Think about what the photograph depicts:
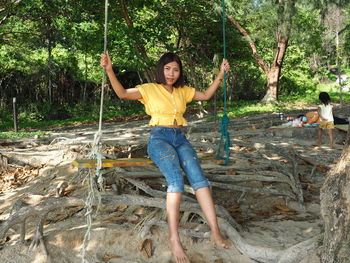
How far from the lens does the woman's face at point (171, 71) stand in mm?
3070

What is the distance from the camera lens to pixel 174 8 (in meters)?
12.1

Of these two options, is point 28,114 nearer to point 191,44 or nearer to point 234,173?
point 191,44

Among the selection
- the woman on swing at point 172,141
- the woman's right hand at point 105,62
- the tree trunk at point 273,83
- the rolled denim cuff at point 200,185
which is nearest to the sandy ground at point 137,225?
the woman on swing at point 172,141

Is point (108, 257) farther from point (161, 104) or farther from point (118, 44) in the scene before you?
point (118, 44)

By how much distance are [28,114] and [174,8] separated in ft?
24.7

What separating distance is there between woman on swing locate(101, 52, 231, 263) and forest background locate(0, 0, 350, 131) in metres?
6.40

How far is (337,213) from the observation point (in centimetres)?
211

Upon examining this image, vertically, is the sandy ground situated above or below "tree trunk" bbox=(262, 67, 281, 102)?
below

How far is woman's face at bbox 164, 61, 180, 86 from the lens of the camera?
3070mm

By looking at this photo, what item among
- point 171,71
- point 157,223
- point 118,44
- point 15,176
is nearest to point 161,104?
point 171,71

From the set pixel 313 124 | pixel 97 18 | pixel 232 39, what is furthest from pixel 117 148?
pixel 232 39

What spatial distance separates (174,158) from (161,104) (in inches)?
20.6

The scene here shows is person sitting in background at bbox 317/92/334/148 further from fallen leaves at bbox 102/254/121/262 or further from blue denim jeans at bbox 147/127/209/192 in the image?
fallen leaves at bbox 102/254/121/262

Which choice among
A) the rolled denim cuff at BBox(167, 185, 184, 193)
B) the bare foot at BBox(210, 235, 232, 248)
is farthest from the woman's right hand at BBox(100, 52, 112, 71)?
the bare foot at BBox(210, 235, 232, 248)
